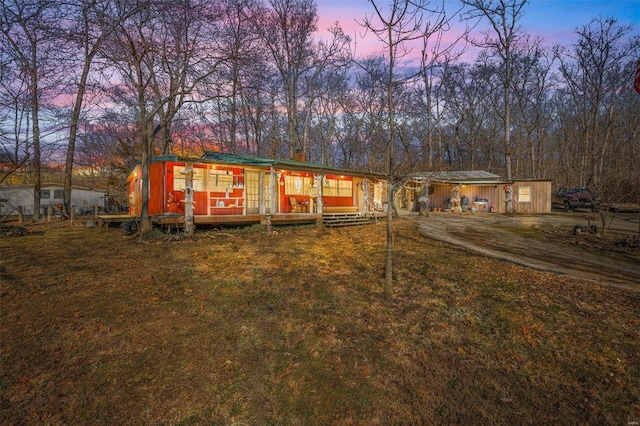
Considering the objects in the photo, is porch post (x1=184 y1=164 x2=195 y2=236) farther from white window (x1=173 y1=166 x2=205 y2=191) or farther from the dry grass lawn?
the dry grass lawn

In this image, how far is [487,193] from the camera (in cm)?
2373

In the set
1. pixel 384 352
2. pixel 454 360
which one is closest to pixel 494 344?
pixel 454 360

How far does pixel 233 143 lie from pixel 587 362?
2517 cm

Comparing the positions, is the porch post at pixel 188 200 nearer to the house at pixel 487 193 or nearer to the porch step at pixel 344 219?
the porch step at pixel 344 219

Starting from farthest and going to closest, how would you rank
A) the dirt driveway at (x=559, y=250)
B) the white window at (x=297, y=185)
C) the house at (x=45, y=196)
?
the house at (x=45, y=196) < the white window at (x=297, y=185) < the dirt driveway at (x=559, y=250)

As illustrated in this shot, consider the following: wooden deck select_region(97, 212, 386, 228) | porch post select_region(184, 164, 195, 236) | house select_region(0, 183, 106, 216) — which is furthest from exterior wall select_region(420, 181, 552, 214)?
house select_region(0, 183, 106, 216)

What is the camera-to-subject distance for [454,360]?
3.71 metres

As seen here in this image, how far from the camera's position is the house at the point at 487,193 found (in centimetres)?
2219

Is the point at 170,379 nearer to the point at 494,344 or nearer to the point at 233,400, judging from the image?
the point at 233,400

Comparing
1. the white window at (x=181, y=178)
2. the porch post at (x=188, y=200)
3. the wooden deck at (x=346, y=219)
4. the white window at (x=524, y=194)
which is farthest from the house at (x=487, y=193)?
the porch post at (x=188, y=200)

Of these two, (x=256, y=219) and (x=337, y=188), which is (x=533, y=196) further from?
(x=256, y=219)

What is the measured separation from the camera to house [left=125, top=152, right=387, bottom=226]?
12195 millimetres

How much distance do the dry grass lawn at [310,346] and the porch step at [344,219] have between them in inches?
327

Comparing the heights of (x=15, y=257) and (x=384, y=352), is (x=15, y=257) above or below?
above
